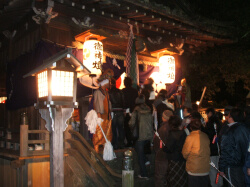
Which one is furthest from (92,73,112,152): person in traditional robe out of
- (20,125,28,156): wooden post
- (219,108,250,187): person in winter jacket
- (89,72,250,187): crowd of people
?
(219,108,250,187): person in winter jacket

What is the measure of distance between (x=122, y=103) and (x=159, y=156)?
2373mm

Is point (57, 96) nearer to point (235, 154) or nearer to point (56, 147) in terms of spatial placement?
point (56, 147)

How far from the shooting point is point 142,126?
8344mm

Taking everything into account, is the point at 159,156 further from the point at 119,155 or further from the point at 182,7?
the point at 182,7

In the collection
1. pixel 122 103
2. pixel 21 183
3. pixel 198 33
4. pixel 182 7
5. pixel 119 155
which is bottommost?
pixel 21 183

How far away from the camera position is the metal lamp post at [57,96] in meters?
5.52

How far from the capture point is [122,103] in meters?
9.05

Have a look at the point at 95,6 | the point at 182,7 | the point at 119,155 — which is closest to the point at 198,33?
the point at 182,7

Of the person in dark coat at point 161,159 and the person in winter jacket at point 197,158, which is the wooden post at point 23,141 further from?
the person in winter jacket at point 197,158

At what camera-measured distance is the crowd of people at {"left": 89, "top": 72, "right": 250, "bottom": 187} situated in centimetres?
631

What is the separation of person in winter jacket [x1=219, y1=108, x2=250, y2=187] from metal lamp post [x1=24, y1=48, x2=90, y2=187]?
12.4 feet

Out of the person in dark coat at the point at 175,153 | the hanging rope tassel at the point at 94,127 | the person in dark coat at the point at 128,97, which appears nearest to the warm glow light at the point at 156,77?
the person in dark coat at the point at 128,97

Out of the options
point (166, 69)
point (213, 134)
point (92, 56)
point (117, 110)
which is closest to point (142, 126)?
point (117, 110)

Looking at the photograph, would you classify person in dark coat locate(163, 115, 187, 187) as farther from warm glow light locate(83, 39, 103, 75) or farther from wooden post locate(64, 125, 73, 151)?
warm glow light locate(83, 39, 103, 75)
